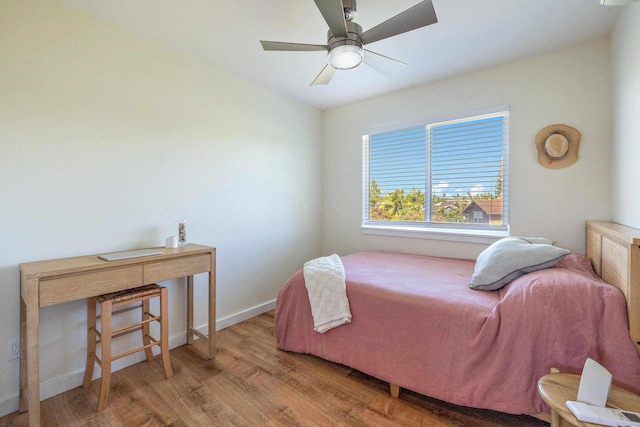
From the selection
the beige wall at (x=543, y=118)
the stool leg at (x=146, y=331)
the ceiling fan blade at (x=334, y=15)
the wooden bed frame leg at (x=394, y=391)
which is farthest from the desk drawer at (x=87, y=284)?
the beige wall at (x=543, y=118)

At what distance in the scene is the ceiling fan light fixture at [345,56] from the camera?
167 cm

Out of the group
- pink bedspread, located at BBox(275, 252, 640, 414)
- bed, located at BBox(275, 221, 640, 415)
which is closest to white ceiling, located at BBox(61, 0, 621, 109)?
bed, located at BBox(275, 221, 640, 415)

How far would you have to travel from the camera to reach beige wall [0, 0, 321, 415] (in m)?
1.65

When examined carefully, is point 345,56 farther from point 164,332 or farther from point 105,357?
point 105,357

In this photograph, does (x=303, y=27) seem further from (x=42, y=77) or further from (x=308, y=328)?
(x=308, y=328)

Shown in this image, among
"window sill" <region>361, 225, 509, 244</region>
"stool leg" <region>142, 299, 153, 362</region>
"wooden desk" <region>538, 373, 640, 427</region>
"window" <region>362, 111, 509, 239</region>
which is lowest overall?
"stool leg" <region>142, 299, 153, 362</region>

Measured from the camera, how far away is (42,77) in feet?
5.66

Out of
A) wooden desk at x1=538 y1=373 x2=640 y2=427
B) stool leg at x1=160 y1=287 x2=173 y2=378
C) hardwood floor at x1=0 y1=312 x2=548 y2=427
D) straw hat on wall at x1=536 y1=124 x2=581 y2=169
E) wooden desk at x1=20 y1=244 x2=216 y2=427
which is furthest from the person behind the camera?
straw hat on wall at x1=536 y1=124 x2=581 y2=169

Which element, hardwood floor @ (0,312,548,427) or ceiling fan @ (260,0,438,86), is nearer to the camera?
ceiling fan @ (260,0,438,86)

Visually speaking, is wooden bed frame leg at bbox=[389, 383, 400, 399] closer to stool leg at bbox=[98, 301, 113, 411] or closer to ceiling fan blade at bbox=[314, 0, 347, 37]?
stool leg at bbox=[98, 301, 113, 411]

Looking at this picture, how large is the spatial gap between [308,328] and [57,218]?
6.04ft

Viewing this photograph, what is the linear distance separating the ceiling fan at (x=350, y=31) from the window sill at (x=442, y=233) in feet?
5.78

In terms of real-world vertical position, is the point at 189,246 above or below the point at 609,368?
above

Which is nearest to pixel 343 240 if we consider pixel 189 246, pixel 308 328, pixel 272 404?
pixel 308 328
